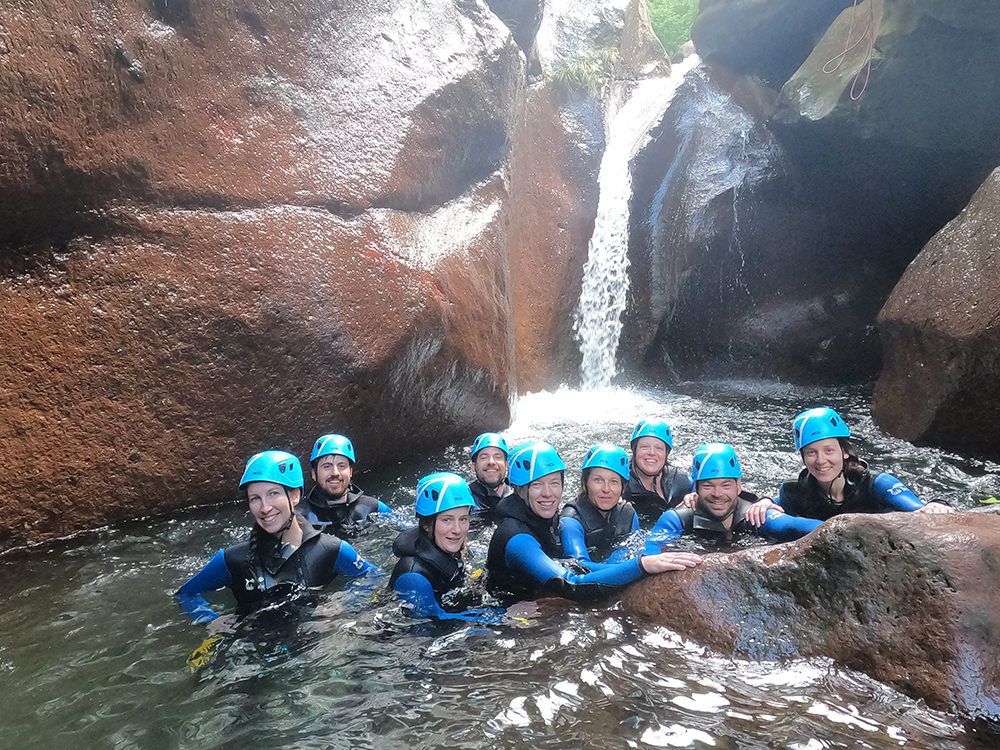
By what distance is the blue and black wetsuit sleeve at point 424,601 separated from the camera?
440 centimetres

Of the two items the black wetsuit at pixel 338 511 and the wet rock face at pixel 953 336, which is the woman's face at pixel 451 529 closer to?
the black wetsuit at pixel 338 511

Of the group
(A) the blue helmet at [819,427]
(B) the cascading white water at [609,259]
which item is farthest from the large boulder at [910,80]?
(A) the blue helmet at [819,427]

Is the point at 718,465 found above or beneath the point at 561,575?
above

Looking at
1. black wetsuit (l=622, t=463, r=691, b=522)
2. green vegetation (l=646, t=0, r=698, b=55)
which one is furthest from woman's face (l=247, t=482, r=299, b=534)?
green vegetation (l=646, t=0, r=698, b=55)

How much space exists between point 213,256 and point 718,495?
16.2 ft

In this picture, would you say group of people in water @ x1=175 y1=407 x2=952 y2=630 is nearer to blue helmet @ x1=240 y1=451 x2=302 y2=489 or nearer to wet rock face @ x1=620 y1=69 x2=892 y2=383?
blue helmet @ x1=240 y1=451 x2=302 y2=489

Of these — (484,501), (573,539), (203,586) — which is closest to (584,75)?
(484,501)

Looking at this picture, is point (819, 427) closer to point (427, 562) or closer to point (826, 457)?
point (826, 457)

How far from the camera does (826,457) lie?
17.9ft

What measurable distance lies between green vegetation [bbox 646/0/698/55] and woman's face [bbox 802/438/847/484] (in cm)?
2397

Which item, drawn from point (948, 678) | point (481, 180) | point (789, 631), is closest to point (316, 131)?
point (481, 180)

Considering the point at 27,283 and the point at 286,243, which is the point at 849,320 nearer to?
the point at 286,243

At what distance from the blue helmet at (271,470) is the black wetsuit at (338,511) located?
1.53m

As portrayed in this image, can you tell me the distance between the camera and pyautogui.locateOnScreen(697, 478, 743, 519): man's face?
545cm
